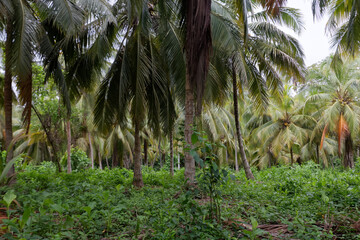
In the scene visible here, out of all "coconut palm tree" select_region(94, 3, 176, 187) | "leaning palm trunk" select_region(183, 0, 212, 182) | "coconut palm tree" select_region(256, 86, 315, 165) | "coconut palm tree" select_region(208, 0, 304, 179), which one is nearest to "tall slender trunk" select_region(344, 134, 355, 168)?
"coconut palm tree" select_region(256, 86, 315, 165)

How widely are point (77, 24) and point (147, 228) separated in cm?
483

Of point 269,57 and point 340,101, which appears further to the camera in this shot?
point 340,101

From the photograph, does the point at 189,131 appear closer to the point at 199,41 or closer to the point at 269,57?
the point at 199,41

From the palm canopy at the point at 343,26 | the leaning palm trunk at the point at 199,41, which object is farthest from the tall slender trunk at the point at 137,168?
the palm canopy at the point at 343,26

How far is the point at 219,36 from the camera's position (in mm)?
6328

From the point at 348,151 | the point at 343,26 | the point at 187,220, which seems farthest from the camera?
the point at 348,151

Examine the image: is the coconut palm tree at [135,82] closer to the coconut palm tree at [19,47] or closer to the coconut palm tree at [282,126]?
the coconut palm tree at [19,47]

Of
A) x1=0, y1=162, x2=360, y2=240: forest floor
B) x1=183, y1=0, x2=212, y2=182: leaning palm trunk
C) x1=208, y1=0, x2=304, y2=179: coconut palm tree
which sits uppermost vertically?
x1=208, y1=0, x2=304, y2=179: coconut palm tree

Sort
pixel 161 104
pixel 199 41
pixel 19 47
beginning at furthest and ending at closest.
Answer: pixel 161 104
pixel 19 47
pixel 199 41

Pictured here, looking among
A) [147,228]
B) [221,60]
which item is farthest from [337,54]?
[147,228]

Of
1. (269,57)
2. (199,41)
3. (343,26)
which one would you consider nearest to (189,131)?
(199,41)

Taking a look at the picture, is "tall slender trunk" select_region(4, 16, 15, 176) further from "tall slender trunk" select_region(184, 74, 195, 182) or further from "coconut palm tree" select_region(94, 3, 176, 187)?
"tall slender trunk" select_region(184, 74, 195, 182)

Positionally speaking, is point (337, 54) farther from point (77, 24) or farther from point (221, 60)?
point (77, 24)

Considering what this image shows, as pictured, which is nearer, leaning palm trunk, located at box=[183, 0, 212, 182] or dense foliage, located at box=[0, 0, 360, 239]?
dense foliage, located at box=[0, 0, 360, 239]
